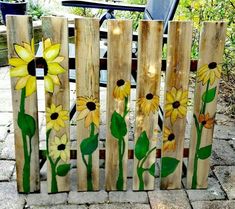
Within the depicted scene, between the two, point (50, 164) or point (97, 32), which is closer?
point (97, 32)

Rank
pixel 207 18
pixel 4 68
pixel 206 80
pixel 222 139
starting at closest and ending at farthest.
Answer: pixel 206 80
pixel 222 139
pixel 207 18
pixel 4 68

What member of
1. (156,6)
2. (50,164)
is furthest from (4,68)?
(50,164)

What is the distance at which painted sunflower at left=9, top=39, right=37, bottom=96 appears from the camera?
170cm

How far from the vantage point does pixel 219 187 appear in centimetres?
210

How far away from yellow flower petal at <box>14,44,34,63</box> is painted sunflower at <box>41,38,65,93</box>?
0.06 meters

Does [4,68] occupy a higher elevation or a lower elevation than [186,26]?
lower

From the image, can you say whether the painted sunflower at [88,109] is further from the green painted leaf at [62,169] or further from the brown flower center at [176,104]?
the brown flower center at [176,104]

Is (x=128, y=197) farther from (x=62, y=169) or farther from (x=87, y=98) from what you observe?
(x=87, y=98)

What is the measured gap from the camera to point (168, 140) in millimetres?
1946

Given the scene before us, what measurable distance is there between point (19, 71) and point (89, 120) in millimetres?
407

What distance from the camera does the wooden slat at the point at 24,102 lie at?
1672 mm

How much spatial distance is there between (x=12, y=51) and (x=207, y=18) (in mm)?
2502

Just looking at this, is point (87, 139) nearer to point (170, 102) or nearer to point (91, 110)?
point (91, 110)

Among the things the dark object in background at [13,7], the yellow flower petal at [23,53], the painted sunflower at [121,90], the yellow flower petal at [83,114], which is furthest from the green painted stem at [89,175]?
the dark object in background at [13,7]
